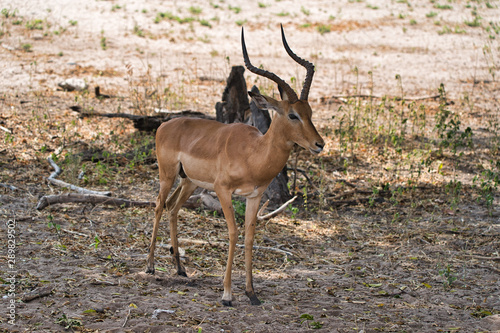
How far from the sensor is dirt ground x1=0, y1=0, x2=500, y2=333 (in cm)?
521

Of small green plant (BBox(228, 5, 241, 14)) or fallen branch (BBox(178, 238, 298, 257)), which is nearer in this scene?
fallen branch (BBox(178, 238, 298, 257))

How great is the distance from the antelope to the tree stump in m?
2.65

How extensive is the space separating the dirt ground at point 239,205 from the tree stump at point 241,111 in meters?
0.38

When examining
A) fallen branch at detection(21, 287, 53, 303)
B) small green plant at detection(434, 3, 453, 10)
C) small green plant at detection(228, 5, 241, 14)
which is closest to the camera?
fallen branch at detection(21, 287, 53, 303)

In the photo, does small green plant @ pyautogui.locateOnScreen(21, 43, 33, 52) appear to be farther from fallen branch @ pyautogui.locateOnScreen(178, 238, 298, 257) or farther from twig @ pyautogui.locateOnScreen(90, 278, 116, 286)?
twig @ pyautogui.locateOnScreen(90, 278, 116, 286)

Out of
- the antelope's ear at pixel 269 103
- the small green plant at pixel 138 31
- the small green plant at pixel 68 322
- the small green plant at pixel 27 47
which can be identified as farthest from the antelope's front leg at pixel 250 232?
the small green plant at pixel 138 31

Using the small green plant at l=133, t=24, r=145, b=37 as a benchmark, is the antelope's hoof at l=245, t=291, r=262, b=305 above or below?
below

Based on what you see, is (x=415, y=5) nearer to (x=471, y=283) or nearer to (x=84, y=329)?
(x=471, y=283)

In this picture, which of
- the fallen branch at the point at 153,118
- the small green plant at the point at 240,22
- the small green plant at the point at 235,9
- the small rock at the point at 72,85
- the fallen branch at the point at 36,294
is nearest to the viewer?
the fallen branch at the point at 36,294

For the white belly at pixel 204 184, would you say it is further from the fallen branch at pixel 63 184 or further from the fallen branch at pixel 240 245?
the fallen branch at pixel 63 184

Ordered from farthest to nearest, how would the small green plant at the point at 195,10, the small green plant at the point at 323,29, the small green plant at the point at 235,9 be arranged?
the small green plant at the point at 235,9 → the small green plant at the point at 195,10 → the small green plant at the point at 323,29

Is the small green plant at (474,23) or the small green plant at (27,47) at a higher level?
the small green plant at (474,23)

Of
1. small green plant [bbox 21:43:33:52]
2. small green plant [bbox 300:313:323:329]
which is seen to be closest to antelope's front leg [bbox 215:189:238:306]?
→ small green plant [bbox 300:313:323:329]

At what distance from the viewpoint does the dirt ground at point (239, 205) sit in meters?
5.21
